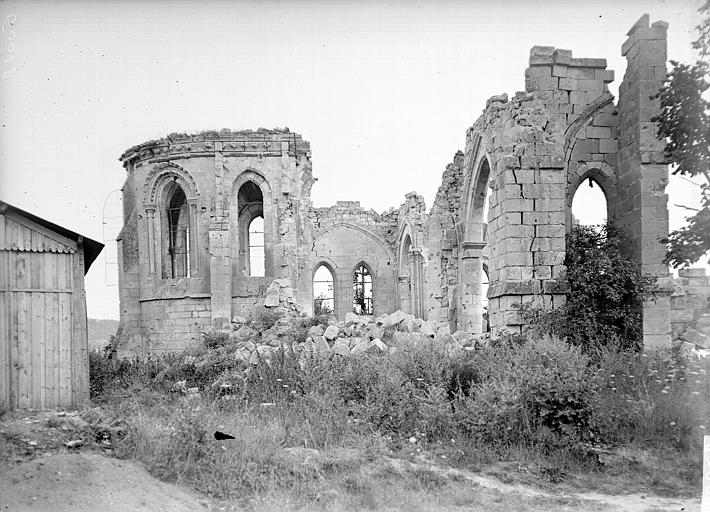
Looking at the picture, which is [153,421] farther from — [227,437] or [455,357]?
[455,357]

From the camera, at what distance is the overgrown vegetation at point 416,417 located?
5.92 m

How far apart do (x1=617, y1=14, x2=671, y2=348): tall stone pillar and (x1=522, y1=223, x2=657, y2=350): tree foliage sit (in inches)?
12.2

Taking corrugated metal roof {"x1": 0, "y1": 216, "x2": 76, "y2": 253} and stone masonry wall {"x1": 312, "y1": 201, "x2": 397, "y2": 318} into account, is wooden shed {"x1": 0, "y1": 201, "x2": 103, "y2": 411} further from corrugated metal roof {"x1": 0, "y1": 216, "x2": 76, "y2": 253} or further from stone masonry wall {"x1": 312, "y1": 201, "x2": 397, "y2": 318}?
stone masonry wall {"x1": 312, "y1": 201, "x2": 397, "y2": 318}

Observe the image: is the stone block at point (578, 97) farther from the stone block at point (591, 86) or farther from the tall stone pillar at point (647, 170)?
the tall stone pillar at point (647, 170)

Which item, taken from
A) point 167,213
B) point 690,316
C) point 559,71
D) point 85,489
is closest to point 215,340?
point 167,213

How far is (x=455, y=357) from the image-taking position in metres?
9.45

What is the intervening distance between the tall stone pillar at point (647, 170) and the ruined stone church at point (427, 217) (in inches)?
1.1

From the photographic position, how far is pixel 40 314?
8414mm

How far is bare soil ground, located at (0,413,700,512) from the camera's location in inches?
201

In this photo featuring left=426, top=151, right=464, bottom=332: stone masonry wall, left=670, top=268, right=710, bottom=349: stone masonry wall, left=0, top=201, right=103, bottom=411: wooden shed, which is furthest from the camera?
left=426, top=151, right=464, bottom=332: stone masonry wall

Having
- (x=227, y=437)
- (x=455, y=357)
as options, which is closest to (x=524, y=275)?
(x=455, y=357)

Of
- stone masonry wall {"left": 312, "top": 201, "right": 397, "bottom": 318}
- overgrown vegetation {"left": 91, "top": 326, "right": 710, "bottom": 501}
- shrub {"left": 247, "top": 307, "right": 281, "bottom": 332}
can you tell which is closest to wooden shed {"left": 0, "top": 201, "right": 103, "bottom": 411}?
overgrown vegetation {"left": 91, "top": 326, "right": 710, "bottom": 501}

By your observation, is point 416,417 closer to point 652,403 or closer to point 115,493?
point 652,403

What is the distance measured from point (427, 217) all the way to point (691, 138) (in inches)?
554
